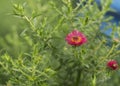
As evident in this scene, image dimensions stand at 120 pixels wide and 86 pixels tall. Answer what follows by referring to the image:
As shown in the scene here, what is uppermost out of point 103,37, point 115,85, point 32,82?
point 103,37

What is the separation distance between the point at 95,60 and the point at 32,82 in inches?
8.7

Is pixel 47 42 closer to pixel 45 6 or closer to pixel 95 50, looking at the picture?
pixel 95 50

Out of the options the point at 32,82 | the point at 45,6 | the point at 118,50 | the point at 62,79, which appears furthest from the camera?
the point at 45,6

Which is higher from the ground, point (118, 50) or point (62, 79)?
point (118, 50)

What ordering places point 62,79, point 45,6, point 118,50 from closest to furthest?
point 118,50, point 62,79, point 45,6

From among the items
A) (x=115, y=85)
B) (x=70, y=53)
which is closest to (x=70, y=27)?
(x=70, y=53)

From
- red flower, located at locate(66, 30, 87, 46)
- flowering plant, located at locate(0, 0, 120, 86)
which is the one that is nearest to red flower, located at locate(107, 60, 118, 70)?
flowering plant, located at locate(0, 0, 120, 86)

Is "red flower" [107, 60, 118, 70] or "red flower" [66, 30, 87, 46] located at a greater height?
"red flower" [66, 30, 87, 46]

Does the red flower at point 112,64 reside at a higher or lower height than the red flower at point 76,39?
lower

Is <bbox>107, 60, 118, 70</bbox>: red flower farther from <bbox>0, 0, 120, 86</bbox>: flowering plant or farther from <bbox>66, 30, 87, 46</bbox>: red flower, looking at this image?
<bbox>66, 30, 87, 46</bbox>: red flower

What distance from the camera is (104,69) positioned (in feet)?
3.96

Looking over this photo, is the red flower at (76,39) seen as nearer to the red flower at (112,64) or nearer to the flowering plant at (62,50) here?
the flowering plant at (62,50)


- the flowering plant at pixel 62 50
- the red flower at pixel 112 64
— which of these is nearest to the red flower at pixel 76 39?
the flowering plant at pixel 62 50

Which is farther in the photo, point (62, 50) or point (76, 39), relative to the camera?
point (62, 50)
